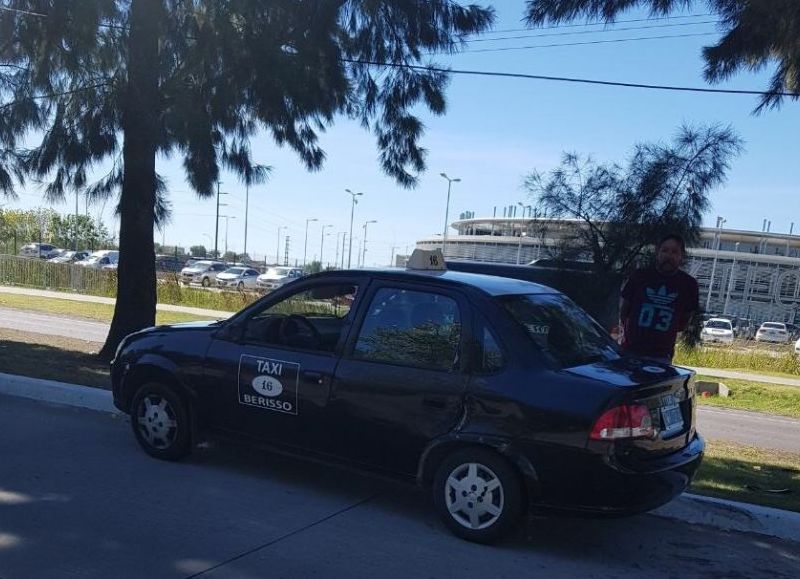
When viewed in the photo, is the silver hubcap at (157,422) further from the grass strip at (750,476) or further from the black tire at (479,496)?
the grass strip at (750,476)

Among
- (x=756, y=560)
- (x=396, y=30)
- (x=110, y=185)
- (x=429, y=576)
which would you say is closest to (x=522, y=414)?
(x=429, y=576)

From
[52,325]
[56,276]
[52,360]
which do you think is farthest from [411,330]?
[56,276]

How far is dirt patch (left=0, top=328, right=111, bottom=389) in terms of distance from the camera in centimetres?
932

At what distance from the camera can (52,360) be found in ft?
36.4

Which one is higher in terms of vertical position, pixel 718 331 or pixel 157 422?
pixel 157 422

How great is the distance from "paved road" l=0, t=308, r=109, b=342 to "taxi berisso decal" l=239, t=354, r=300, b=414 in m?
12.0

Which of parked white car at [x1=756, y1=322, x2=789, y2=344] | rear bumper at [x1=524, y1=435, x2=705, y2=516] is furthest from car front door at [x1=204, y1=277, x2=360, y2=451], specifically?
parked white car at [x1=756, y1=322, x2=789, y2=344]

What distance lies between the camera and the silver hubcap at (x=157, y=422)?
234 inches

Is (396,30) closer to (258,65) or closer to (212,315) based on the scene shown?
(258,65)

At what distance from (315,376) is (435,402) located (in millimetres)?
940

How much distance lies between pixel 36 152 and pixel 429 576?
8.54 m

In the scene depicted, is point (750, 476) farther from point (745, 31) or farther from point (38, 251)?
point (38, 251)

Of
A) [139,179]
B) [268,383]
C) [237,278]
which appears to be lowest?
[237,278]

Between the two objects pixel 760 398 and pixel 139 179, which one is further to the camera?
pixel 760 398
